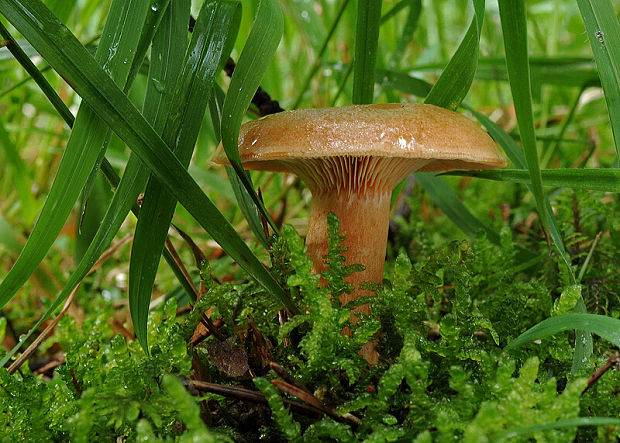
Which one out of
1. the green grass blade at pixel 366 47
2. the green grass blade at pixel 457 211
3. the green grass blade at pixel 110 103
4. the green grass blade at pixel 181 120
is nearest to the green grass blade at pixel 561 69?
the green grass blade at pixel 457 211

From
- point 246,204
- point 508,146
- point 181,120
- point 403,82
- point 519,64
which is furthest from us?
point 403,82

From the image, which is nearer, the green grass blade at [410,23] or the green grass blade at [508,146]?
the green grass blade at [508,146]

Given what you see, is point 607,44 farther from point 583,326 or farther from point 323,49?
point 323,49

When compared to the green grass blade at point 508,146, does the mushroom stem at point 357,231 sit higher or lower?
lower

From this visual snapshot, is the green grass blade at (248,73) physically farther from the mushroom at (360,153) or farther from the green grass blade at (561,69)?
Answer: the green grass blade at (561,69)

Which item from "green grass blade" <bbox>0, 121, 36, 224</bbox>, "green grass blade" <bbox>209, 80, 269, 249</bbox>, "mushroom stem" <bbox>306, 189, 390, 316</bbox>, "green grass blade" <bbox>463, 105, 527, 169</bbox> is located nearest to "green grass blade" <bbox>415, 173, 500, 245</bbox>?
"green grass blade" <bbox>463, 105, 527, 169</bbox>

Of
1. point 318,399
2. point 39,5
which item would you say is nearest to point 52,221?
point 39,5

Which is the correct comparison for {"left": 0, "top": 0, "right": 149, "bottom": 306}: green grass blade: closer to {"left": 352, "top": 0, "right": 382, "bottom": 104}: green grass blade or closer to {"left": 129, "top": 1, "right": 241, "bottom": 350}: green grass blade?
{"left": 129, "top": 1, "right": 241, "bottom": 350}: green grass blade

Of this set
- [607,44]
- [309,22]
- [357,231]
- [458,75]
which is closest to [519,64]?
[607,44]
